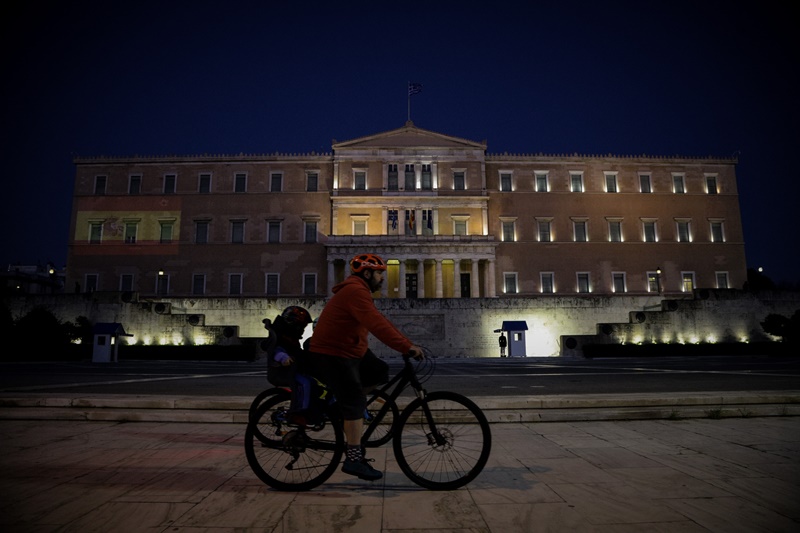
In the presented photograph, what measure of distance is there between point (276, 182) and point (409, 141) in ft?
41.7

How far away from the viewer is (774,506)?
280cm

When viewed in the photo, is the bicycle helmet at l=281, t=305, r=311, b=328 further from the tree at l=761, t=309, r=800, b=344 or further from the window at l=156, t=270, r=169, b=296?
the window at l=156, t=270, r=169, b=296

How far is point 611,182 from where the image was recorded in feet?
136

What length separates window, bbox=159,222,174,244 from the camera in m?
39.6

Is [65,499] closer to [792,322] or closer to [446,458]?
[446,458]

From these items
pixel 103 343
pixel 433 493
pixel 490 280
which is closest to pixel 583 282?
pixel 490 280

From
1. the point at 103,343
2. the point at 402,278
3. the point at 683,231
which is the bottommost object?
the point at 103,343

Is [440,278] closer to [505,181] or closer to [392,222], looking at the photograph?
[392,222]

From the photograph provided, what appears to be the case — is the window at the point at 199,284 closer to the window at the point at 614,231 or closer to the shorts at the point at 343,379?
the window at the point at 614,231

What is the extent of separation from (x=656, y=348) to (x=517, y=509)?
24875mm

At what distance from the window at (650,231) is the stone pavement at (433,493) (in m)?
40.5

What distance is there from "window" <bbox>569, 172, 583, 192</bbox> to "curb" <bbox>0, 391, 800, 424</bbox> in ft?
123

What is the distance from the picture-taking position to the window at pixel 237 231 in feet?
130

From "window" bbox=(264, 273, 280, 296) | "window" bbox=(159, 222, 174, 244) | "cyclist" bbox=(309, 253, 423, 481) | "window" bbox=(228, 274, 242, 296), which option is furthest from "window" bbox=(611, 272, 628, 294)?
"cyclist" bbox=(309, 253, 423, 481)
